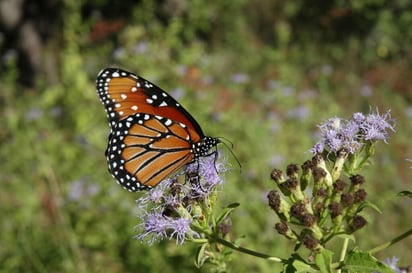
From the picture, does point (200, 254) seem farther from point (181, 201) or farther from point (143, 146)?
point (143, 146)

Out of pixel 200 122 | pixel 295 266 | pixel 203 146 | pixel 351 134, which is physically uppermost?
pixel 200 122

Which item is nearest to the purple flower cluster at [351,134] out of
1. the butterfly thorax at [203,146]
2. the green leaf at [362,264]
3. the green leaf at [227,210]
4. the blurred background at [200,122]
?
the blurred background at [200,122]

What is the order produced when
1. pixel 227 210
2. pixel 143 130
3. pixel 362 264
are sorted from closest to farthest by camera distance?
pixel 362 264, pixel 227 210, pixel 143 130

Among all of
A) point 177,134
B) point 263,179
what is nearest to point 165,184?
point 177,134

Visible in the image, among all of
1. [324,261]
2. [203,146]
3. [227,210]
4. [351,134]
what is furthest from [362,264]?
[203,146]

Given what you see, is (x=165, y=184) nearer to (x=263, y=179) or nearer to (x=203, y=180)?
(x=203, y=180)

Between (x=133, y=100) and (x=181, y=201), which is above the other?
(x=133, y=100)
